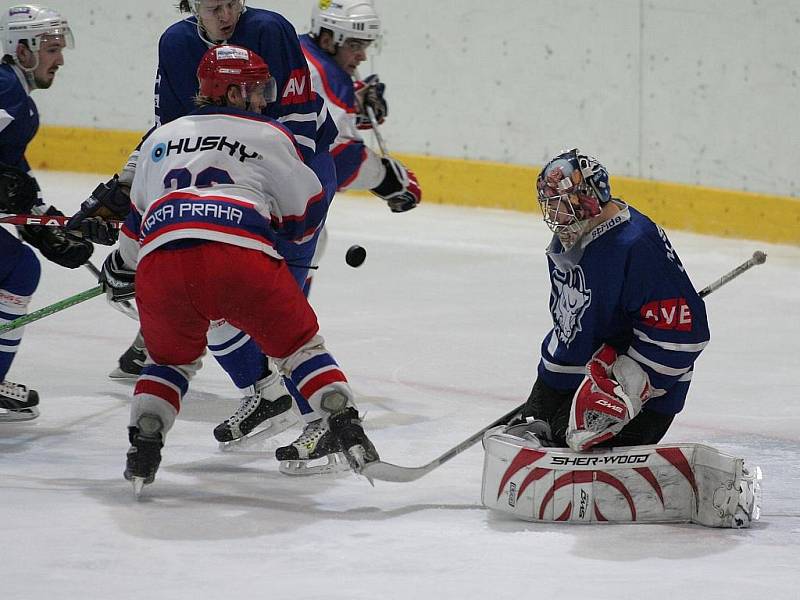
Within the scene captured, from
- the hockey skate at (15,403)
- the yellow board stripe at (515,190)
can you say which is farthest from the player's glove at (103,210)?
the yellow board stripe at (515,190)

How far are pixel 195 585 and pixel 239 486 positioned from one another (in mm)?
765

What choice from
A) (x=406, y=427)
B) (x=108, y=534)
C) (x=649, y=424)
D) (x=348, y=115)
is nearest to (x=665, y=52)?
(x=348, y=115)

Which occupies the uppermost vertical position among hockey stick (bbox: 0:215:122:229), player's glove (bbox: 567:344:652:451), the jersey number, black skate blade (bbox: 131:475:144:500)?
the jersey number

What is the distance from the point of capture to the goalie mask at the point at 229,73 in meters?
2.92

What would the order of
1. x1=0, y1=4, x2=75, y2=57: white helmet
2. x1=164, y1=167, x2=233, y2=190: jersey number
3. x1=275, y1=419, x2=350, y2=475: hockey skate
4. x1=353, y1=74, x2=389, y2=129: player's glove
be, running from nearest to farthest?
→ 1. x1=164, y1=167, x2=233, y2=190: jersey number
2. x1=275, y1=419, x2=350, y2=475: hockey skate
3. x1=0, y1=4, x2=75, y2=57: white helmet
4. x1=353, y1=74, x2=389, y2=129: player's glove

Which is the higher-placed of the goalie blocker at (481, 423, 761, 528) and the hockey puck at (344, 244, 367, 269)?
the hockey puck at (344, 244, 367, 269)

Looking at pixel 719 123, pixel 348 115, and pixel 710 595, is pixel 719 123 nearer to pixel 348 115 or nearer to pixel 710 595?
pixel 348 115

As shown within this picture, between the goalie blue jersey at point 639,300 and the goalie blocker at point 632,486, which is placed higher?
the goalie blue jersey at point 639,300

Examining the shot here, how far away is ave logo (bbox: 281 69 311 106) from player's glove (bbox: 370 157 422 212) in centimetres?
71

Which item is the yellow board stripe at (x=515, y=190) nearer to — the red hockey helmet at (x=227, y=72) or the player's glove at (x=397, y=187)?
the player's glove at (x=397, y=187)

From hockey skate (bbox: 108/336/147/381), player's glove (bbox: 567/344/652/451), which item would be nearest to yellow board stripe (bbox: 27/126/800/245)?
hockey skate (bbox: 108/336/147/381)

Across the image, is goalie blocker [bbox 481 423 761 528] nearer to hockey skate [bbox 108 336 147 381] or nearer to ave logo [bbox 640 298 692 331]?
ave logo [bbox 640 298 692 331]

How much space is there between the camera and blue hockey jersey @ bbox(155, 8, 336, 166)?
134 inches

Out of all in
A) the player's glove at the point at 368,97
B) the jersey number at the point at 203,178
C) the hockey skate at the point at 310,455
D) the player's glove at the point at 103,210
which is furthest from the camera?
the player's glove at the point at 368,97
